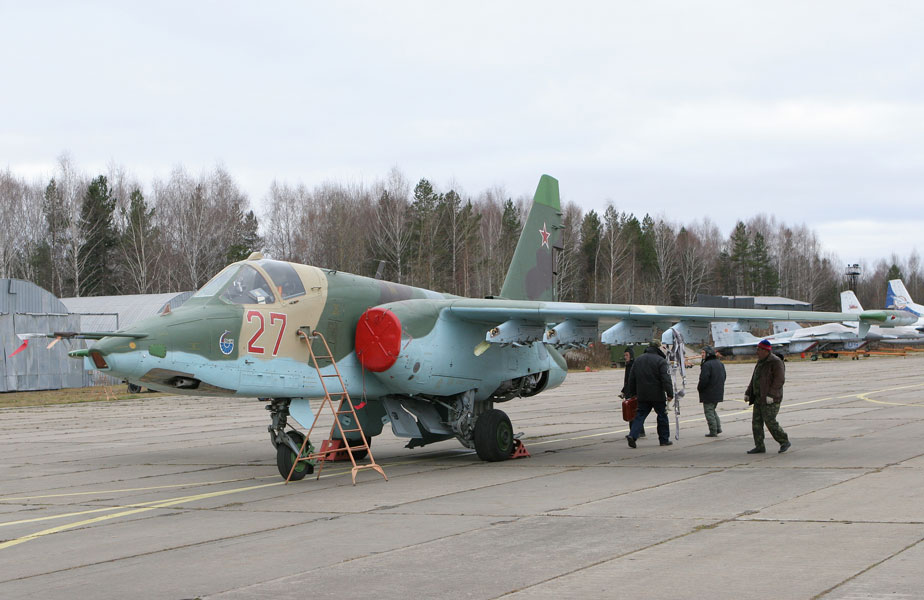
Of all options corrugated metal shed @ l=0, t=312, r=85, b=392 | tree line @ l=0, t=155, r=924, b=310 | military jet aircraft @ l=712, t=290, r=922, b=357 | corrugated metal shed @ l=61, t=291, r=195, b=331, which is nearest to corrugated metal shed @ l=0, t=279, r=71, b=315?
corrugated metal shed @ l=0, t=312, r=85, b=392

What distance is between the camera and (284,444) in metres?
11.9

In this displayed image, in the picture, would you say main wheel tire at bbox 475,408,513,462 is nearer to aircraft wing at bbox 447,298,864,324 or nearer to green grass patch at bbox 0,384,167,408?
aircraft wing at bbox 447,298,864,324

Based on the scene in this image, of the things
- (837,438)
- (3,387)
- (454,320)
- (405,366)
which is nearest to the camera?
(405,366)

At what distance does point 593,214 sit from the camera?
89.9m

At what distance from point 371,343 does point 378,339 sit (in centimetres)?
13

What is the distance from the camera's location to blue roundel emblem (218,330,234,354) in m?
11.3

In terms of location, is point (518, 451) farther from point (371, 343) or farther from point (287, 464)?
point (287, 464)

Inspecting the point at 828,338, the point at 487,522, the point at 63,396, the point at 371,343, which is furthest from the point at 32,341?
the point at 828,338

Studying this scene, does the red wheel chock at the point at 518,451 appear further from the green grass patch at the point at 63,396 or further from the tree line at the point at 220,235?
the tree line at the point at 220,235

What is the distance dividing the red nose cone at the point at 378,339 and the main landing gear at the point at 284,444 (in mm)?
1331

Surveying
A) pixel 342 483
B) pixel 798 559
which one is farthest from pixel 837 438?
pixel 798 559

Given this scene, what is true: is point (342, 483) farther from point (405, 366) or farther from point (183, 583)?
point (183, 583)

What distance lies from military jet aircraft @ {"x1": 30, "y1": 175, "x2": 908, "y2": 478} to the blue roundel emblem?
13 mm

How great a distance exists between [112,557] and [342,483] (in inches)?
182
